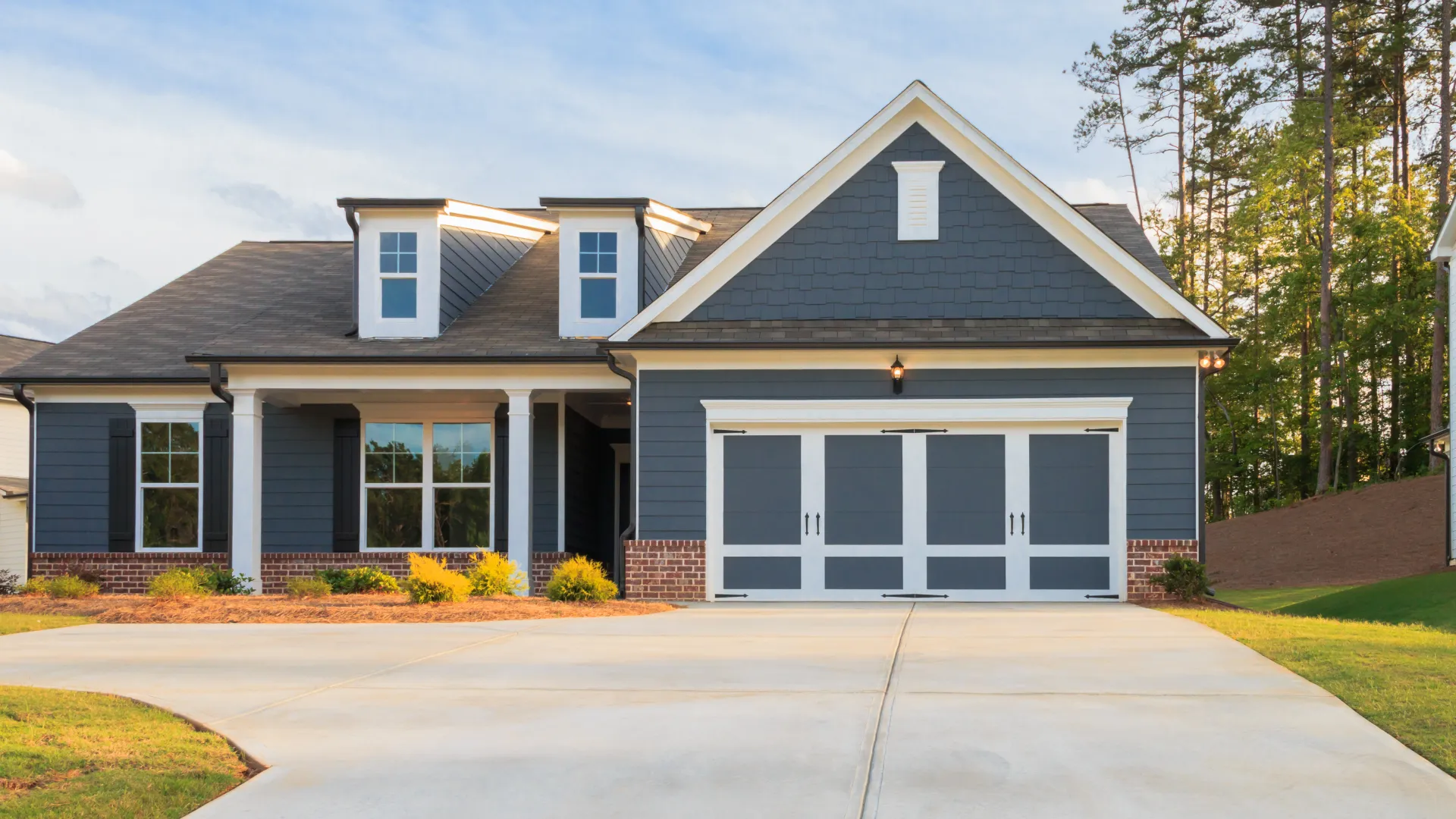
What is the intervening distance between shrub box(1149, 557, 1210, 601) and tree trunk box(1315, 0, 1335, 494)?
65.5 feet

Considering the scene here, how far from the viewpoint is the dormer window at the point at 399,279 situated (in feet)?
57.4

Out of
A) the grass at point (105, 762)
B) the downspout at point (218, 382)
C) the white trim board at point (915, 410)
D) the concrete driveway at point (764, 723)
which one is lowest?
the concrete driveway at point (764, 723)

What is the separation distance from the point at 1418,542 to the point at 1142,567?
550 inches

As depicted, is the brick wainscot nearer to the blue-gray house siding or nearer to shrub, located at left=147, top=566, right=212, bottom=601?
shrub, located at left=147, top=566, right=212, bottom=601

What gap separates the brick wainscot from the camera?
58.7ft

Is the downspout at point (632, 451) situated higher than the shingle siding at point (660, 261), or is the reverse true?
the shingle siding at point (660, 261)

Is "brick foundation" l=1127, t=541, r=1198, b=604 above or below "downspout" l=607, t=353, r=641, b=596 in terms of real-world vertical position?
below

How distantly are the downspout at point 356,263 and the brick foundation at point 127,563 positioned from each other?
147 inches

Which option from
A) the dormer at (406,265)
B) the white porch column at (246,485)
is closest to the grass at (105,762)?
the white porch column at (246,485)

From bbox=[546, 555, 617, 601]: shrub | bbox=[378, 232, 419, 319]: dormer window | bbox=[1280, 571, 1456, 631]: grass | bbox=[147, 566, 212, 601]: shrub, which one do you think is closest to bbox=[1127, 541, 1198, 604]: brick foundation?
bbox=[1280, 571, 1456, 631]: grass

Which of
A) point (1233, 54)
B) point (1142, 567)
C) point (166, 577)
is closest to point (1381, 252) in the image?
point (1233, 54)

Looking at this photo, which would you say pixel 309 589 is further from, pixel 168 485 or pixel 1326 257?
pixel 1326 257

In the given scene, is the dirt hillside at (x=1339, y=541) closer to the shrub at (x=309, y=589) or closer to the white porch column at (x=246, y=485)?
the shrub at (x=309, y=589)

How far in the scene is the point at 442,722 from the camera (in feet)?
22.8
